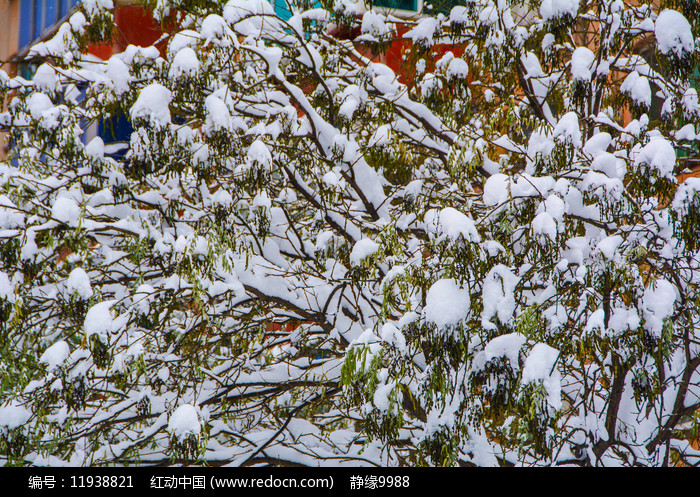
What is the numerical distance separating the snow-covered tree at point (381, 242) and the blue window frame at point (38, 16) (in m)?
6.16

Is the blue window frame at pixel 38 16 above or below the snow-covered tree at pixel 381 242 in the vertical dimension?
above

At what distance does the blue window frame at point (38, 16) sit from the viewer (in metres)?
10.8

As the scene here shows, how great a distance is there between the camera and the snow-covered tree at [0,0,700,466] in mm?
3518

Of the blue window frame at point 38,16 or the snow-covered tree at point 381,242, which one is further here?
the blue window frame at point 38,16

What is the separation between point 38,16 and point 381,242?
34.8ft

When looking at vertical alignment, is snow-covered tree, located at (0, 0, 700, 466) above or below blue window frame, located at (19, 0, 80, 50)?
below

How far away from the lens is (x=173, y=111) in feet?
16.6

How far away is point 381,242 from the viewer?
167 inches

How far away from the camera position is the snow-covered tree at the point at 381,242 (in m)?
3.52

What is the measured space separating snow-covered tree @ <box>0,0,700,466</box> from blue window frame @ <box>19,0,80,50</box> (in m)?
6.16

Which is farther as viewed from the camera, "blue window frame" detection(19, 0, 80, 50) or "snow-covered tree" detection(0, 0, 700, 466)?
"blue window frame" detection(19, 0, 80, 50)

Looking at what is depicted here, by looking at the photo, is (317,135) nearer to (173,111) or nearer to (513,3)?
(173,111)
